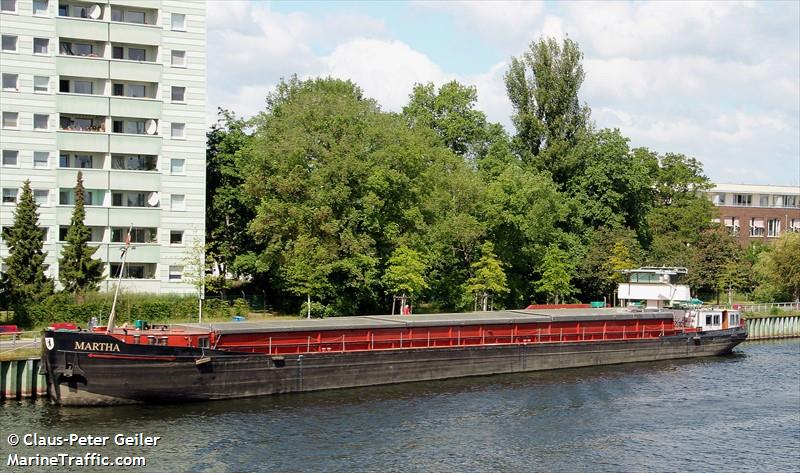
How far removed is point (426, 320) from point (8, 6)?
142 ft

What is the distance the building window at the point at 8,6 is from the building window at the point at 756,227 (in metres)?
118

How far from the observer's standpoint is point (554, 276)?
89.5m

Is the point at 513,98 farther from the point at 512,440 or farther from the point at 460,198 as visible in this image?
the point at 512,440

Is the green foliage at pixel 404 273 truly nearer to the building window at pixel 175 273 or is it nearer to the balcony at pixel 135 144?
the building window at pixel 175 273

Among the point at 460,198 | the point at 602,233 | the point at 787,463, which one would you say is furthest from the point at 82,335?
the point at 602,233

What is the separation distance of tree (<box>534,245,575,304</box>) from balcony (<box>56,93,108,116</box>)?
145 ft

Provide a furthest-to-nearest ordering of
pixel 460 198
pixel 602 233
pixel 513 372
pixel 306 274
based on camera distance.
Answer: pixel 602 233 < pixel 460 198 < pixel 306 274 < pixel 513 372

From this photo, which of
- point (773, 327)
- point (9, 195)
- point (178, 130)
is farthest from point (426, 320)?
point (773, 327)

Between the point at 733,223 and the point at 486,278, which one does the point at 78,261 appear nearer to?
the point at 486,278

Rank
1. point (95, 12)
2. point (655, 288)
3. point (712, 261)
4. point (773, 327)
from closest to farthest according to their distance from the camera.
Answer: point (95, 12), point (655, 288), point (773, 327), point (712, 261)

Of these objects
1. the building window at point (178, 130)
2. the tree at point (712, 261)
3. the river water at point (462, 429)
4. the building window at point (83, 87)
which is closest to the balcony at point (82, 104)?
the building window at point (83, 87)

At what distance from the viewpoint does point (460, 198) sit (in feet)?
283

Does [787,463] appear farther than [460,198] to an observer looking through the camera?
No

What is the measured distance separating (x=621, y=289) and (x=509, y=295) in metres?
13.3
